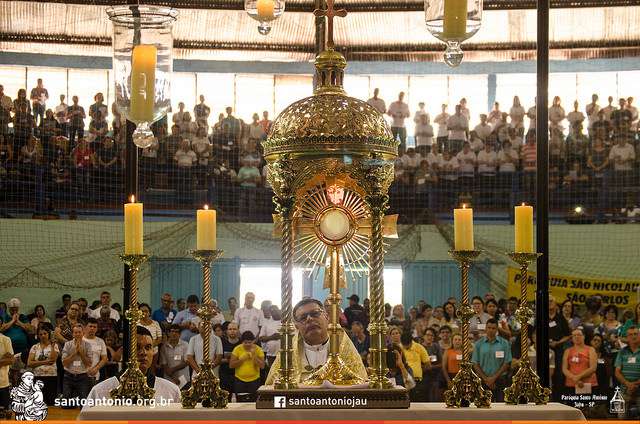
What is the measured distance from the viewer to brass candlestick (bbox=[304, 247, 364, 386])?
3188mm

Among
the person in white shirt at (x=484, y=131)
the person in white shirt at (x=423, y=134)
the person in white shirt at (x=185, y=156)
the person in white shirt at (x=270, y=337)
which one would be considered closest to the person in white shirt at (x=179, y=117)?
the person in white shirt at (x=185, y=156)

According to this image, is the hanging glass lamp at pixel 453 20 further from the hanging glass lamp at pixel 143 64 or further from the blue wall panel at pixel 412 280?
the blue wall panel at pixel 412 280

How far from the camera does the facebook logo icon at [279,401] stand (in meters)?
2.96

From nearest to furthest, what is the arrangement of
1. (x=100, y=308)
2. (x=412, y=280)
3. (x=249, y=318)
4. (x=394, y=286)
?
(x=249, y=318) → (x=100, y=308) → (x=412, y=280) → (x=394, y=286)

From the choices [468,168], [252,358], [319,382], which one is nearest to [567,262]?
[468,168]

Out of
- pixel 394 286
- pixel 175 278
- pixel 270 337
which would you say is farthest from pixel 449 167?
pixel 270 337

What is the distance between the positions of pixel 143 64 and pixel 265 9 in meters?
1.66

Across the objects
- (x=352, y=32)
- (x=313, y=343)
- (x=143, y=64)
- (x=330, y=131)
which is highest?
(x=352, y=32)

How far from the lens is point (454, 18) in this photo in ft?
7.48

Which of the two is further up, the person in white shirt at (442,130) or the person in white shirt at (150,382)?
the person in white shirt at (442,130)

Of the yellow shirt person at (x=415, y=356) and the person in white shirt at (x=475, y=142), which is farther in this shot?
the person in white shirt at (x=475, y=142)

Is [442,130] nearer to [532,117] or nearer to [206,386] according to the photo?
[532,117]

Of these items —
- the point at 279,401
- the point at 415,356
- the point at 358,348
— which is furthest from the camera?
the point at 415,356

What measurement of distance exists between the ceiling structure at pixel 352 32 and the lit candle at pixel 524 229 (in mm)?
8012
